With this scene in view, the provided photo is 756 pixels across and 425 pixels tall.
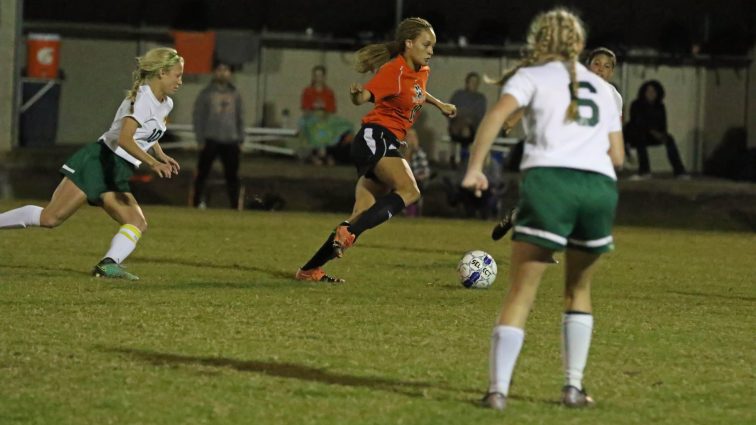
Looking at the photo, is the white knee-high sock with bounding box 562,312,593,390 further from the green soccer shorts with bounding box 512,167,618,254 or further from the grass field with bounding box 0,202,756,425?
the green soccer shorts with bounding box 512,167,618,254

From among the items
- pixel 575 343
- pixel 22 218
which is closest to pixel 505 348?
pixel 575 343

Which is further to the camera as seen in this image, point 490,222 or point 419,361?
point 490,222

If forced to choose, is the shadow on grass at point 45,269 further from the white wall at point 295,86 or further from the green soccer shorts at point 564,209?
the white wall at point 295,86

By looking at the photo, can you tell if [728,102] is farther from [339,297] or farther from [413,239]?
[339,297]

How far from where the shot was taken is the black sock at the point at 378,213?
1098 cm

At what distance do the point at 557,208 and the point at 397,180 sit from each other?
17.1ft

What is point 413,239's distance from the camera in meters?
16.6

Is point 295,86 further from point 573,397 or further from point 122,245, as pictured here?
point 573,397

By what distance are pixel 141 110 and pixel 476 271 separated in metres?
2.84

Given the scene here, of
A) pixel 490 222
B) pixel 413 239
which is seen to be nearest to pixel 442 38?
pixel 490 222

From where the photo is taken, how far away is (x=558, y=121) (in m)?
6.12

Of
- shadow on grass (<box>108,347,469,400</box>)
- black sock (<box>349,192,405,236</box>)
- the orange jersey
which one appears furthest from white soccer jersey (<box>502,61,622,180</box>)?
the orange jersey

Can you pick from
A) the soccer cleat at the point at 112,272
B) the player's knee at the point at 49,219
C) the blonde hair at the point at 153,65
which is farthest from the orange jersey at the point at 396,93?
the player's knee at the point at 49,219

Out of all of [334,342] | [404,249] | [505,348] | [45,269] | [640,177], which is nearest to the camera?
[505,348]
